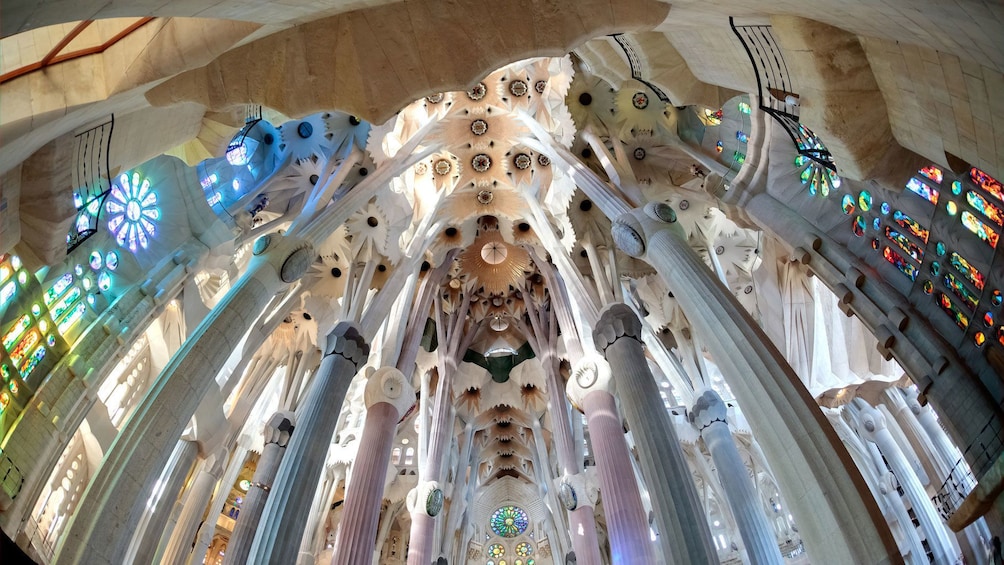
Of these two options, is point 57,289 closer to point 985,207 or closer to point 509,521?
point 985,207

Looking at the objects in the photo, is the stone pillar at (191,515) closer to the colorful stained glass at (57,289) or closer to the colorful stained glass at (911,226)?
the colorful stained glass at (57,289)

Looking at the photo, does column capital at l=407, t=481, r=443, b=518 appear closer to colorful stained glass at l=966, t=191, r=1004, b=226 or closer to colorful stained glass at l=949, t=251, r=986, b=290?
colorful stained glass at l=949, t=251, r=986, b=290

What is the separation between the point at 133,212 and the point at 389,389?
611 cm

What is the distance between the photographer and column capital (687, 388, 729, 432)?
40.0 feet

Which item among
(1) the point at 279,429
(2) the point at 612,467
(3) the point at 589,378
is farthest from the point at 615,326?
(1) the point at 279,429

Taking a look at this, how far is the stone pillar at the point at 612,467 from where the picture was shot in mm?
9789

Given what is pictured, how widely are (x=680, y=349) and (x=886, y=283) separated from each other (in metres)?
8.64

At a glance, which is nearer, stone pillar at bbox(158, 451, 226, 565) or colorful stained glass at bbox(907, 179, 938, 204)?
colorful stained glass at bbox(907, 179, 938, 204)

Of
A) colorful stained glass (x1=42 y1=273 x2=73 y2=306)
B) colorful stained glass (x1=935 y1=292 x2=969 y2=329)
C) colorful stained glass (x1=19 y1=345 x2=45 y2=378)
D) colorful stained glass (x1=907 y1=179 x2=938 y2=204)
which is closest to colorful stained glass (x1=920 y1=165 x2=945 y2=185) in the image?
colorful stained glass (x1=907 y1=179 x2=938 y2=204)

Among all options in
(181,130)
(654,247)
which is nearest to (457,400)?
(654,247)

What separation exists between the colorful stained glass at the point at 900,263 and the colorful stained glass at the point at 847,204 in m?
0.75

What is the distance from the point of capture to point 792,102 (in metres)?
6.79

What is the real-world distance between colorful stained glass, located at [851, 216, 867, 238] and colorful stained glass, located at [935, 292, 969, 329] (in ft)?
4.44

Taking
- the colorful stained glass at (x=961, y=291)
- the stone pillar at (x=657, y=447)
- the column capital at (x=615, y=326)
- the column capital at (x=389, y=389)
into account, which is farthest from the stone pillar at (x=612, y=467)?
the colorful stained glass at (x=961, y=291)
